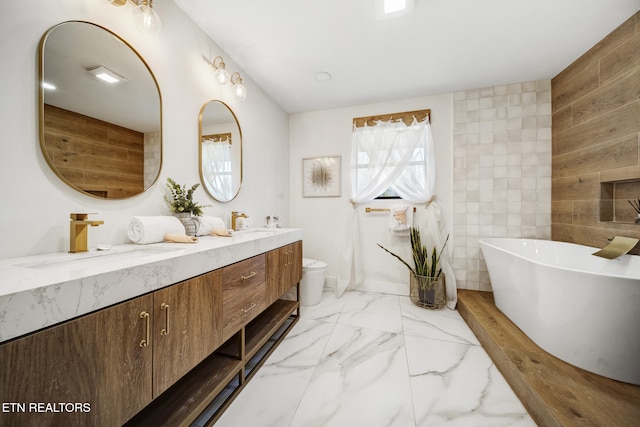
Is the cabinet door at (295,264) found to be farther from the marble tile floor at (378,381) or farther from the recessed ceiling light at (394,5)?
the recessed ceiling light at (394,5)

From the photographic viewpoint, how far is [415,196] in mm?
2688

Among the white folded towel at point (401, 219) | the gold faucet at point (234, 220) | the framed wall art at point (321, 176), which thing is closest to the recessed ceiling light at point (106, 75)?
the gold faucet at point (234, 220)

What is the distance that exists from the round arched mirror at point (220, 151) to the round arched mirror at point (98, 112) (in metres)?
0.36

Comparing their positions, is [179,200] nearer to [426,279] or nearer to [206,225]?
[206,225]

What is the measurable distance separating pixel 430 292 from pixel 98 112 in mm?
2900

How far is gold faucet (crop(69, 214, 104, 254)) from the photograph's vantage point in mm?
957

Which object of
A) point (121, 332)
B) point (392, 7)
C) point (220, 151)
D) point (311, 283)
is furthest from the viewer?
point (311, 283)

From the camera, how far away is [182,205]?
1.44 metres

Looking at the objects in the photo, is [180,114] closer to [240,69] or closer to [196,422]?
[240,69]

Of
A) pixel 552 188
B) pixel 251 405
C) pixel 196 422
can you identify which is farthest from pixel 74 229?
pixel 552 188

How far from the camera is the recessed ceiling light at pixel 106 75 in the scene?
3.65 ft

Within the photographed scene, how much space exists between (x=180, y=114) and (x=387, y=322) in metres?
2.34

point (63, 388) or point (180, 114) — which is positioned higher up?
point (180, 114)

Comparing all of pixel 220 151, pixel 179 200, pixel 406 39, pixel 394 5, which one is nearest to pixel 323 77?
pixel 406 39
